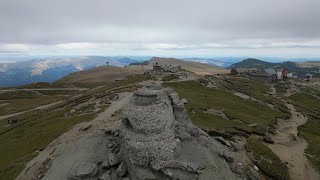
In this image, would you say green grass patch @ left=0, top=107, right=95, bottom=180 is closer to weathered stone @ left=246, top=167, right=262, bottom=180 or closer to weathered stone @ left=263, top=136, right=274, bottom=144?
weathered stone @ left=246, top=167, right=262, bottom=180

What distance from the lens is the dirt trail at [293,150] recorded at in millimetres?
51312

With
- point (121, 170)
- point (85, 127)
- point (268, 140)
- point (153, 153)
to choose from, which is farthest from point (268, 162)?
point (85, 127)

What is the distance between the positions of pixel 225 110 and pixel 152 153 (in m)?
53.4

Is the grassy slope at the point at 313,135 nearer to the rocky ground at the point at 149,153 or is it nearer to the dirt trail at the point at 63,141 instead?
the rocky ground at the point at 149,153

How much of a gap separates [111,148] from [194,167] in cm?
1438

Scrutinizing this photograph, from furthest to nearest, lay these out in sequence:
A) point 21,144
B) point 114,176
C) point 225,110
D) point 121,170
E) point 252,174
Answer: point 225,110 < point 21,144 < point 252,174 < point 114,176 < point 121,170

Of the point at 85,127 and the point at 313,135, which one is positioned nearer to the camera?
the point at 85,127

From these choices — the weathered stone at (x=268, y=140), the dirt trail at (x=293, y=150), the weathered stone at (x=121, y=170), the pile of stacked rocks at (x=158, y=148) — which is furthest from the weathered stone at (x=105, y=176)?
the weathered stone at (x=268, y=140)

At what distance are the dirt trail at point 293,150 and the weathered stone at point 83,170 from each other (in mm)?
31178

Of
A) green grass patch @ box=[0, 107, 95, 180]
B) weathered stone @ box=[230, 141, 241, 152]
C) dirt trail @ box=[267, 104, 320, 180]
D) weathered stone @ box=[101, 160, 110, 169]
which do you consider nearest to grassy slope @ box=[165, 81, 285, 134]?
dirt trail @ box=[267, 104, 320, 180]

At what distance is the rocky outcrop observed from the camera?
127ft

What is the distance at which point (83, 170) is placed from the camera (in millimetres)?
41188

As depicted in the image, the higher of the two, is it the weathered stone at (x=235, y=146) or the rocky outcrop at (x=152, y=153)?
the rocky outcrop at (x=152, y=153)

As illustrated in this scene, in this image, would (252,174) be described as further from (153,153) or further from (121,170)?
(121,170)
